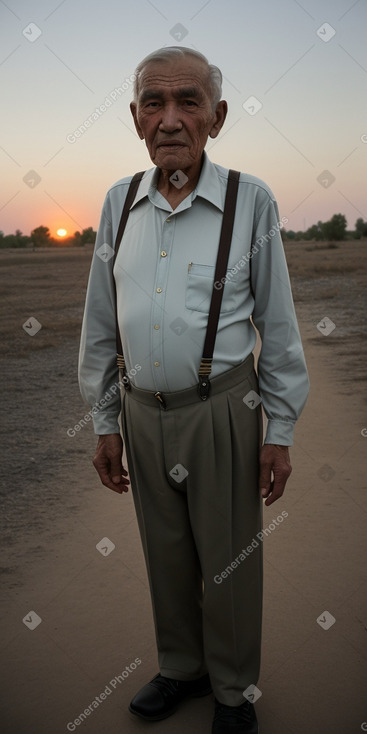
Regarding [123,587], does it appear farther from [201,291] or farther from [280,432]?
[201,291]

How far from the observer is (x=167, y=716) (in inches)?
94.9

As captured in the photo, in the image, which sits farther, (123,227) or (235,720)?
(235,720)

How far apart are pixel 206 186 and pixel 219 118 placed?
24cm

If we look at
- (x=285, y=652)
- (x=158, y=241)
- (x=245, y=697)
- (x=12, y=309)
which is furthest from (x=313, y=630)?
(x=12, y=309)

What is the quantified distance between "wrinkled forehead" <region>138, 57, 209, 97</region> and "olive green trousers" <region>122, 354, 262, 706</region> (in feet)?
2.70

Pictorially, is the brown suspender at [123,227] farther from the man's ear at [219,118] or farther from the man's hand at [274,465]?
the man's hand at [274,465]

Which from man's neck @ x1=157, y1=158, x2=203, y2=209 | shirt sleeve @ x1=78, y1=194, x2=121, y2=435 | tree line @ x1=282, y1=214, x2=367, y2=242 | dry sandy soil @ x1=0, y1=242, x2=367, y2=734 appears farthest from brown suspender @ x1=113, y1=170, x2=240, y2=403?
tree line @ x1=282, y1=214, x2=367, y2=242

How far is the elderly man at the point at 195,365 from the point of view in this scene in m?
2.02

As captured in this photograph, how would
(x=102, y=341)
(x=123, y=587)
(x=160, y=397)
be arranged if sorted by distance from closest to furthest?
(x=160, y=397)
(x=102, y=341)
(x=123, y=587)

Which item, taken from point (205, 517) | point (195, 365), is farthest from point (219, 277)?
point (205, 517)

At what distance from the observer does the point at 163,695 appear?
7.95ft

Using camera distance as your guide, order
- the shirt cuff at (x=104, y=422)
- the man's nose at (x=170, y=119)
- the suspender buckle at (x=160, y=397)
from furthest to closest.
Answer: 1. the shirt cuff at (x=104, y=422)
2. the suspender buckle at (x=160, y=397)
3. the man's nose at (x=170, y=119)

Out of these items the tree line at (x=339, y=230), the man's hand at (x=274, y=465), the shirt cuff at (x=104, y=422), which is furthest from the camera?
the tree line at (x=339, y=230)

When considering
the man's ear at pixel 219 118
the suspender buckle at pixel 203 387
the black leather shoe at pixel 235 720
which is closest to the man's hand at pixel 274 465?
the suspender buckle at pixel 203 387
